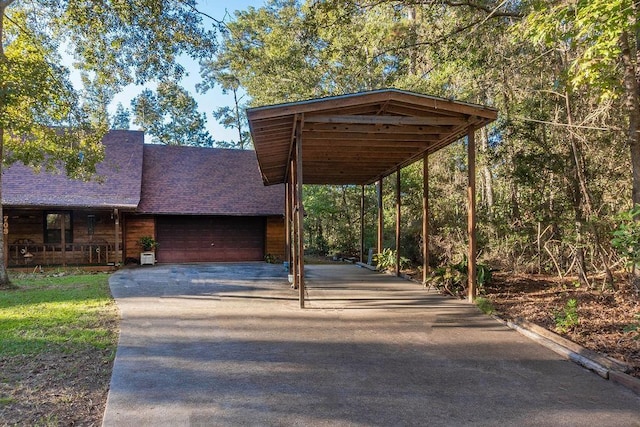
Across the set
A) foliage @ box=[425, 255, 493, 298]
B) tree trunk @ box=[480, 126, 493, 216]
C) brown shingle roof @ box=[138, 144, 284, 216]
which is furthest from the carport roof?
brown shingle roof @ box=[138, 144, 284, 216]

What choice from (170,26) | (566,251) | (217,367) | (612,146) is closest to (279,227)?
(170,26)

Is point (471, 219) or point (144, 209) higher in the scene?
point (144, 209)

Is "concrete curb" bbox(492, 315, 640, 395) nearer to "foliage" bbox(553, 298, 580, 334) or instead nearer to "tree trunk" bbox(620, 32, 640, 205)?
"foliage" bbox(553, 298, 580, 334)

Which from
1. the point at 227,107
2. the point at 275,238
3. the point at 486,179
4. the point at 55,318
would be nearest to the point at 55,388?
the point at 55,318

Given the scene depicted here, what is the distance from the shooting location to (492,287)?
342 inches

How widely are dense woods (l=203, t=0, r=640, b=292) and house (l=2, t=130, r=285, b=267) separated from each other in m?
6.76

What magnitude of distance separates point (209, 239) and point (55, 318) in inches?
425

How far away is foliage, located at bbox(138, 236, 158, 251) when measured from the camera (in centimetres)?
1563

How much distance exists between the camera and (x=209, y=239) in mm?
16875

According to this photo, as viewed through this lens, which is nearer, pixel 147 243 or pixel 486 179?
pixel 486 179

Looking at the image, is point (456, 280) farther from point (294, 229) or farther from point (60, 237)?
point (60, 237)

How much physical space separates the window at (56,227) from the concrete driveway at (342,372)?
33.2 feet

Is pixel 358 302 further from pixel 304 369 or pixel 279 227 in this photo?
pixel 279 227

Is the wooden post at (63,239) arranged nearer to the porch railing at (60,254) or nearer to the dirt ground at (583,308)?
the porch railing at (60,254)
